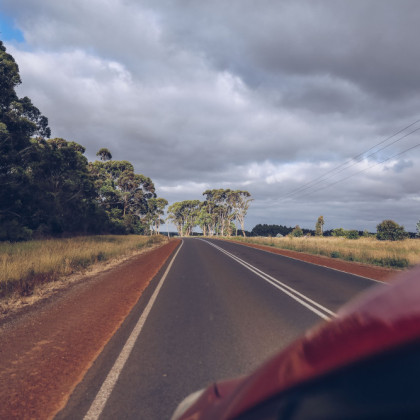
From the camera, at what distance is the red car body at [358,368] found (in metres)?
0.46

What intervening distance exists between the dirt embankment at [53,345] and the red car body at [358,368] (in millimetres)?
3473

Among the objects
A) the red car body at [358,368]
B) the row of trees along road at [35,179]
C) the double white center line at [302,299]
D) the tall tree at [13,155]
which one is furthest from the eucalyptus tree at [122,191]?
the red car body at [358,368]

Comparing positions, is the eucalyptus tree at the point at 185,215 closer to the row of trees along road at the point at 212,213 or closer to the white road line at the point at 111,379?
the row of trees along road at the point at 212,213

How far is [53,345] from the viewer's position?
4.82 metres

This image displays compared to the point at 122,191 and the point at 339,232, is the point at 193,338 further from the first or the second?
the point at 339,232

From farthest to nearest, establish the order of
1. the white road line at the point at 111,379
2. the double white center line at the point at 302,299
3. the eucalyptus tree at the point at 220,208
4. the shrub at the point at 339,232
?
the eucalyptus tree at the point at 220,208 < the shrub at the point at 339,232 < the double white center line at the point at 302,299 < the white road line at the point at 111,379

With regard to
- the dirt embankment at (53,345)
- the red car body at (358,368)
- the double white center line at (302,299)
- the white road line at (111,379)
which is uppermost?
the red car body at (358,368)

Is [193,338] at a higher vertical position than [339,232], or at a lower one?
lower

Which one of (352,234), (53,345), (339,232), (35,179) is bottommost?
(53,345)

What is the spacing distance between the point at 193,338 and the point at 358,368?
5.14 meters

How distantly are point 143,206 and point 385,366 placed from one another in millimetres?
52077

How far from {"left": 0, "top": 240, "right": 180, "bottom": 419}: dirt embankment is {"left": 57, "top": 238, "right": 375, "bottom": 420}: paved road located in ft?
0.75

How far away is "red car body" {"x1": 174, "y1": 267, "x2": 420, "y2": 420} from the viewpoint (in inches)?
18.0

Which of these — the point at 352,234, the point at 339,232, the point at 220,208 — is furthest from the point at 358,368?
the point at 220,208
